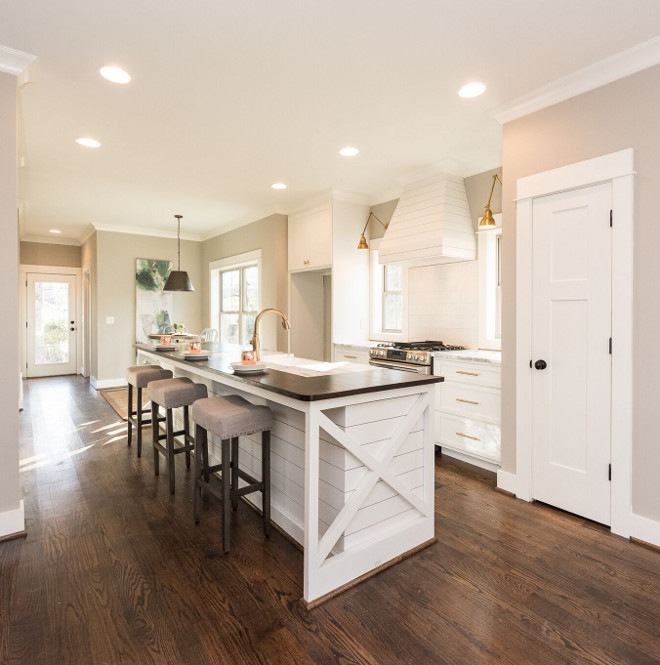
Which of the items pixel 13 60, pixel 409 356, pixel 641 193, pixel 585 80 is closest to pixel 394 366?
pixel 409 356

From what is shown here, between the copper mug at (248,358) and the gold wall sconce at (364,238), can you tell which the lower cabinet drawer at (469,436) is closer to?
the copper mug at (248,358)

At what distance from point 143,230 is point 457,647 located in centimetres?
746

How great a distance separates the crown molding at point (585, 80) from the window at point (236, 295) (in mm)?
3953

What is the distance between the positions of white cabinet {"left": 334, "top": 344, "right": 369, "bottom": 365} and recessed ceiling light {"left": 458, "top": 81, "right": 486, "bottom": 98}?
2471 millimetres

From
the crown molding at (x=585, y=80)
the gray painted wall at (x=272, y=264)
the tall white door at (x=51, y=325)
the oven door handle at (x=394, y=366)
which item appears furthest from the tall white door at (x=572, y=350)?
the tall white door at (x=51, y=325)

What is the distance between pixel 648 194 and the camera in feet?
7.74

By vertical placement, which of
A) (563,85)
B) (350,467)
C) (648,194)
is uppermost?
(563,85)

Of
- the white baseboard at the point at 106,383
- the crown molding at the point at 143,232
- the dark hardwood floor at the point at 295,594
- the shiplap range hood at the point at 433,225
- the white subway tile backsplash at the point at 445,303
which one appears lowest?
the dark hardwood floor at the point at 295,594

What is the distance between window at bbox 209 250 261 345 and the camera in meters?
6.70

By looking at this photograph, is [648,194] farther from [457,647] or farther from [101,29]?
[101,29]

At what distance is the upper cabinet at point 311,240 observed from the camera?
16.6ft

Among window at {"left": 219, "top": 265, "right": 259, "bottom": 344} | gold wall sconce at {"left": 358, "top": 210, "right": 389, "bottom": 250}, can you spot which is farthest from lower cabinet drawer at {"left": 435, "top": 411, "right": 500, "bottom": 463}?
window at {"left": 219, "top": 265, "right": 259, "bottom": 344}

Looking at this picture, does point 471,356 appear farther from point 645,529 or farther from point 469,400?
point 645,529

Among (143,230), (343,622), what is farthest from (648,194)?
(143,230)
